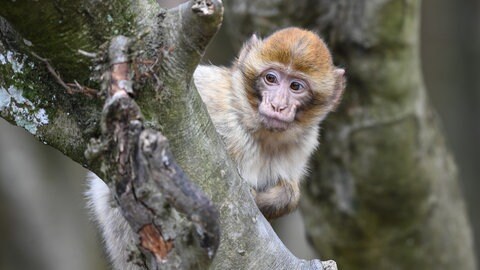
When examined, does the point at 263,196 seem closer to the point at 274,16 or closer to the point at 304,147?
the point at 304,147

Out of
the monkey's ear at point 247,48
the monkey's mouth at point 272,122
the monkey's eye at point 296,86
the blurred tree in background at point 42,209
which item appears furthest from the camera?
the blurred tree in background at point 42,209

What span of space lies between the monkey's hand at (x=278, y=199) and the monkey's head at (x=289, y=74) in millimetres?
351

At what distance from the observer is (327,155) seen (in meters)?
5.76

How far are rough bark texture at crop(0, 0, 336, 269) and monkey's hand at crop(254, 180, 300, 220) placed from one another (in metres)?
1.40

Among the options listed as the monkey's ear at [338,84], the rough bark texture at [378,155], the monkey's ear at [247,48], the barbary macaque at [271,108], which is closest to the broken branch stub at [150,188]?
the barbary macaque at [271,108]

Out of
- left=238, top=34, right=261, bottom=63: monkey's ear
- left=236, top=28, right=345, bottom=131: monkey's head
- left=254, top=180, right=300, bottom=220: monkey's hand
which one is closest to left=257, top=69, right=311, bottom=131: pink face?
left=236, top=28, right=345, bottom=131: monkey's head

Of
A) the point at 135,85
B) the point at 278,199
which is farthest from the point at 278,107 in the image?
the point at 135,85

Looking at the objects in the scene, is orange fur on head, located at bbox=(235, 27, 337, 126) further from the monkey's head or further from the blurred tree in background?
the blurred tree in background

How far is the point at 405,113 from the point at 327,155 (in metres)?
0.63

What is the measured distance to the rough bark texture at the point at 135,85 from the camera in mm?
2340

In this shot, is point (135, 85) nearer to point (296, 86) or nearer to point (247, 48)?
point (296, 86)

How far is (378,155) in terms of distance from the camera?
559 centimetres

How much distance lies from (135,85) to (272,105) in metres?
1.84

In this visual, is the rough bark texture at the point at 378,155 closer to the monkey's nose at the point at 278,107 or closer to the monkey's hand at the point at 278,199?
the monkey's hand at the point at 278,199
